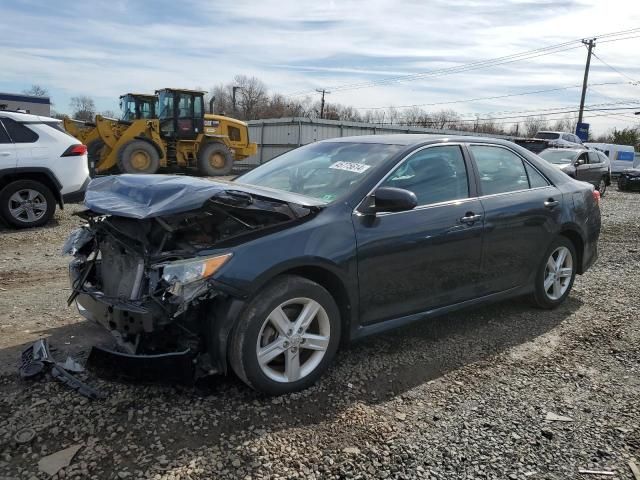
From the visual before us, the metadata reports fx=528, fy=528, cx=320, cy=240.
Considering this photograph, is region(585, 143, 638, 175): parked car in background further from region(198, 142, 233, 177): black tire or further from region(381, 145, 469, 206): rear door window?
region(381, 145, 469, 206): rear door window

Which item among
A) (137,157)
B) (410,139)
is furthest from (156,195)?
(137,157)

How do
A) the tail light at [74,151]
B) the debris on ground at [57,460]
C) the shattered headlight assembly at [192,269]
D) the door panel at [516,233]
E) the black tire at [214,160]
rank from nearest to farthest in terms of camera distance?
the debris on ground at [57,460], the shattered headlight assembly at [192,269], the door panel at [516,233], the tail light at [74,151], the black tire at [214,160]

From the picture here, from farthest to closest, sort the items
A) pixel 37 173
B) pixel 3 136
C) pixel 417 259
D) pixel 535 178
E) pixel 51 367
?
1. pixel 37 173
2. pixel 3 136
3. pixel 535 178
4. pixel 417 259
5. pixel 51 367

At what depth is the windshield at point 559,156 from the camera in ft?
52.6

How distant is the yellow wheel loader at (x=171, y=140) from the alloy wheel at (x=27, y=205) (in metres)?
7.31

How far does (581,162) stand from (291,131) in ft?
50.2

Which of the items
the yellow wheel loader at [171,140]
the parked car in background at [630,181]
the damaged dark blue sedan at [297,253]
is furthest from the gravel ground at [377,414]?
the parked car in background at [630,181]

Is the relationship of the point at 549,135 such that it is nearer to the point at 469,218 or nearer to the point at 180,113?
the point at 180,113

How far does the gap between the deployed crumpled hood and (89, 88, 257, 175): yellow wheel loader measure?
12.9 m

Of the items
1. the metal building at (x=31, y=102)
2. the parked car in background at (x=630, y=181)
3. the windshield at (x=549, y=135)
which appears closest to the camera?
the parked car in background at (x=630, y=181)

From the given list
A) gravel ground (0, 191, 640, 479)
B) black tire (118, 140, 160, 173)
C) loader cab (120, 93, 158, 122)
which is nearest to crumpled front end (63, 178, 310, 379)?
gravel ground (0, 191, 640, 479)

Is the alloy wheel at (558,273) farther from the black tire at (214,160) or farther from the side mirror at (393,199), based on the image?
the black tire at (214,160)

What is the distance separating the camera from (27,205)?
8.34 m

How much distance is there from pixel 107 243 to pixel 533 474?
114 inches
